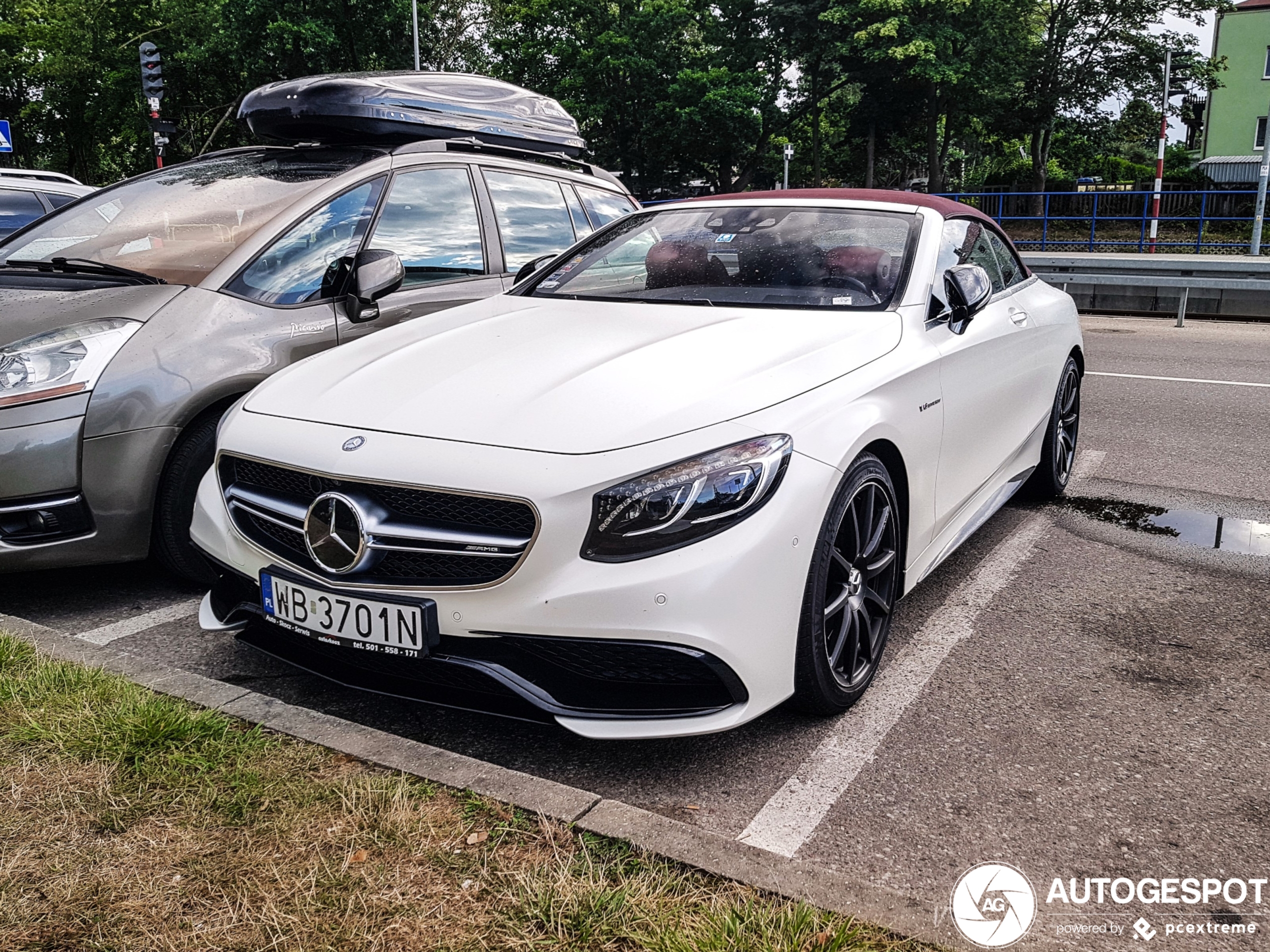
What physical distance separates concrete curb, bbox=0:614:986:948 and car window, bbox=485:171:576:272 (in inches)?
111

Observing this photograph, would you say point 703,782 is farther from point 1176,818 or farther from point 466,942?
point 1176,818

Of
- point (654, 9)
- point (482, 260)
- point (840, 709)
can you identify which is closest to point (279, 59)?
point (654, 9)

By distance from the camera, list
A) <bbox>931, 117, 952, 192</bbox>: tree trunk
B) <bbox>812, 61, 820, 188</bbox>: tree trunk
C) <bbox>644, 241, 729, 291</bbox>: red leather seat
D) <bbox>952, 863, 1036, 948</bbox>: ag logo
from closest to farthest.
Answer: <bbox>952, 863, 1036, 948</bbox>: ag logo, <bbox>644, 241, 729, 291</bbox>: red leather seat, <bbox>931, 117, 952, 192</bbox>: tree trunk, <bbox>812, 61, 820, 188</bbox>: tree trunk

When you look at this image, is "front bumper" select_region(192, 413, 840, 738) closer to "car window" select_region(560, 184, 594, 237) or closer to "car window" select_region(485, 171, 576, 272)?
"car window" select_region(485, 171, 576, 272)

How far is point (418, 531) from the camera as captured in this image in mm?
2600

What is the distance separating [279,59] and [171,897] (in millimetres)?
33169

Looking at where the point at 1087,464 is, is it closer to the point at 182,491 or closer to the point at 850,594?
the point at 850,594

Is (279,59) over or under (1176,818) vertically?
over

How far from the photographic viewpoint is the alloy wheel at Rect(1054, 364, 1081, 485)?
5.29m

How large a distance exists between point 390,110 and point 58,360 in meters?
2.09

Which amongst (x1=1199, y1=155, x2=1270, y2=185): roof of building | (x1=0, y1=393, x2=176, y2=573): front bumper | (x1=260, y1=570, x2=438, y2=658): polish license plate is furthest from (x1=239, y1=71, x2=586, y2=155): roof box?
(x1=1199, y1=155, x2=1270, y2=185): roof of building

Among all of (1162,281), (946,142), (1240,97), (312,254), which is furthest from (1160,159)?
(312,254)

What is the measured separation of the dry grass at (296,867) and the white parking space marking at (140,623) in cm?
95

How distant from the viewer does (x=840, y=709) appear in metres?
2.99
